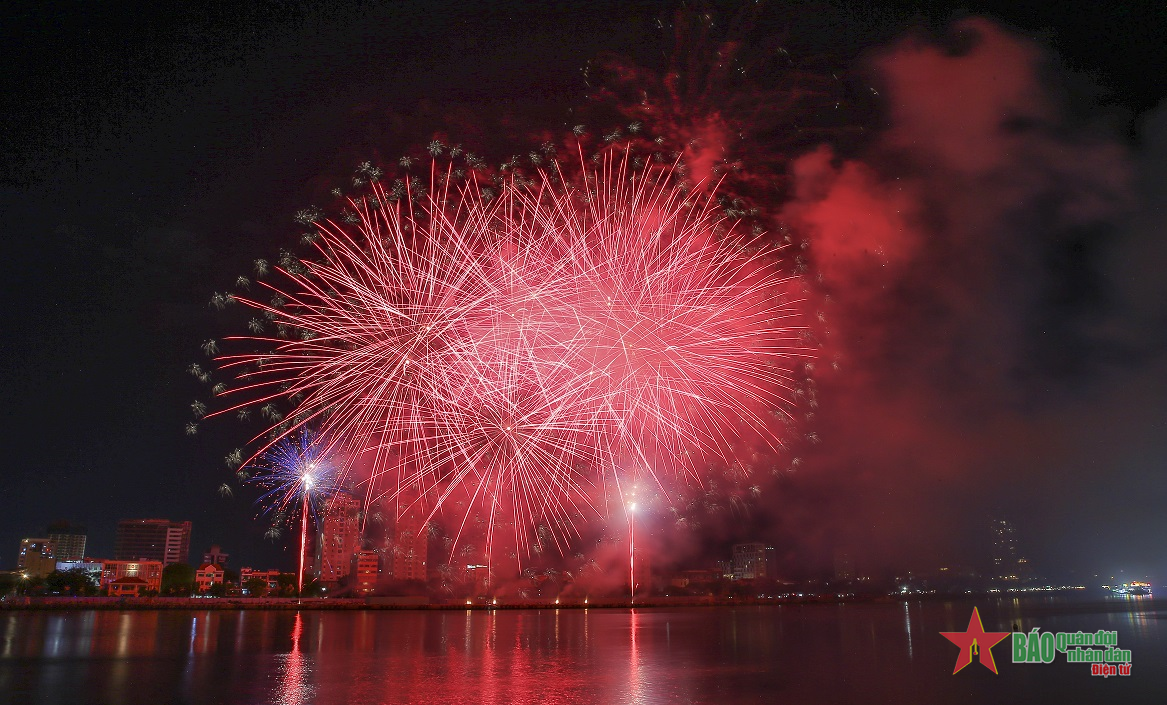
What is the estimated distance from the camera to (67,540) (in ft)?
547

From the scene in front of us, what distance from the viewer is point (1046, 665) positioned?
18.6m

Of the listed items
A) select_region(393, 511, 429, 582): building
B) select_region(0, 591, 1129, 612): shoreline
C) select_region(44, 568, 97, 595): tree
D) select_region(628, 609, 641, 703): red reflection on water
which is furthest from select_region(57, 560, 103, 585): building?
select_region(628, 609, 641, 703): red reflection on water

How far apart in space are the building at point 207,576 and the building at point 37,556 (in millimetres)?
18401

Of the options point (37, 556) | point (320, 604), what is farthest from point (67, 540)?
point (320, 604)

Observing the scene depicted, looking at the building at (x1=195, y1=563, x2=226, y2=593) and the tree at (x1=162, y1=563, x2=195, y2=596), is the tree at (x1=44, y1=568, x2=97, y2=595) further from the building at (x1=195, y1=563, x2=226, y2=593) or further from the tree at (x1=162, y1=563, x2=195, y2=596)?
the building at (x1=195, y1=563, x2=226, y2=593)

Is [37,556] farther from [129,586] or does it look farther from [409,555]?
[409,555]

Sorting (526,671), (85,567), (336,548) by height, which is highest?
Answer: (336,548)

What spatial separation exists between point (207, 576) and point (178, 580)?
856 centimetres

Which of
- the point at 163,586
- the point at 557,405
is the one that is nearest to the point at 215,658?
the point at 557,405

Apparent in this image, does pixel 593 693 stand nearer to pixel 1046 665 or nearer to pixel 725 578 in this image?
pixel 1046 665

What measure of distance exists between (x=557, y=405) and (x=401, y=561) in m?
49.9

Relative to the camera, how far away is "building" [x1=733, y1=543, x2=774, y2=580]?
9256 centimetres

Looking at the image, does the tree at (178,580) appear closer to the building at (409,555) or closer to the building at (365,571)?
the building at (365,571)

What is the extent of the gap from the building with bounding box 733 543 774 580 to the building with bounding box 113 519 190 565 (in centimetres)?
14517
